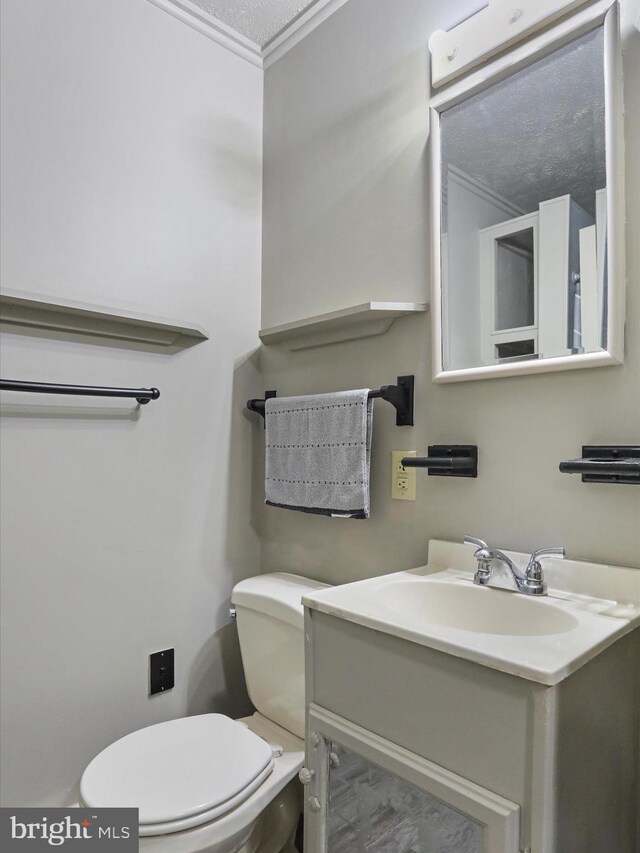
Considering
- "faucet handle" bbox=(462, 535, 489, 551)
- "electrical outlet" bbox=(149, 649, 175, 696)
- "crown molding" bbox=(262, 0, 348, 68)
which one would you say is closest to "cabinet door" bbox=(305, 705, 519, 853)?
"faucet handle" bbox=(462, 535, 489, 551)

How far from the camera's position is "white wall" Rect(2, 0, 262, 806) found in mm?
1336

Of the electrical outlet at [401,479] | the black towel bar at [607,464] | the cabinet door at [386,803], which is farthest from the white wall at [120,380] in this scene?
the black towel bar at [607,464]

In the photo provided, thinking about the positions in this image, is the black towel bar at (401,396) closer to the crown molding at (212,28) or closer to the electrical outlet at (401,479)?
the electrical outlet at (401,479)

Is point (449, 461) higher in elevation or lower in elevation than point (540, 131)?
lower

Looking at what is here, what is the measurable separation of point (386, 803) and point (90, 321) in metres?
1.26

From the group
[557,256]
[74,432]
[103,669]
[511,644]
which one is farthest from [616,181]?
[103,669]

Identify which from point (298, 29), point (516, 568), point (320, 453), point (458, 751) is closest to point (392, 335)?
point (320, 453)

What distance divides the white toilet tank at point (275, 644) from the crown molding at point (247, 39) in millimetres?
1702

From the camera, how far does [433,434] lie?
134 cm

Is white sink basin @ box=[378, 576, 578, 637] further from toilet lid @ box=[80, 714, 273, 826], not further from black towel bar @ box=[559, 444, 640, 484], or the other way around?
toilet lid @ box=[80, 714, 273, 826]

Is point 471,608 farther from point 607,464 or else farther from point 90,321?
point 90,321

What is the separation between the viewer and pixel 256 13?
5.49ft

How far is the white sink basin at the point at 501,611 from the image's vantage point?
77 cm

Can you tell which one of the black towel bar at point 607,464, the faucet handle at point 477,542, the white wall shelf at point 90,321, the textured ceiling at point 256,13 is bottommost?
the faucet handle at point 477,542
